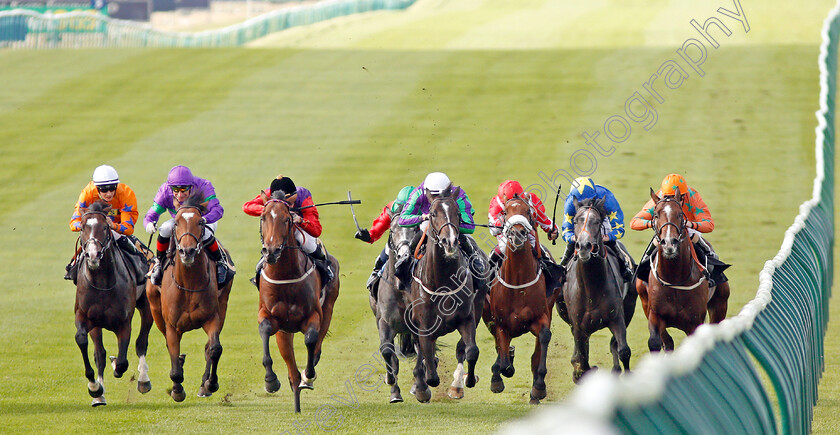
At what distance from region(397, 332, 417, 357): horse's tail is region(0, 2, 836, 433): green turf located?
427mm

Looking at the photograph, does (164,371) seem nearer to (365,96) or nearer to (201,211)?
(201,211)

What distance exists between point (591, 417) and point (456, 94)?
23.8 m

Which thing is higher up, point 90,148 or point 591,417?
point 591,417

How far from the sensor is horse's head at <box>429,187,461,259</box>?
8359 millimetres

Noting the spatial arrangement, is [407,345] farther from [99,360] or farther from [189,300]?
[99,360]

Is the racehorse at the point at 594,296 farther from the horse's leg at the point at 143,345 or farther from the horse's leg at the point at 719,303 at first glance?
the horse's leg at the point at 143,345

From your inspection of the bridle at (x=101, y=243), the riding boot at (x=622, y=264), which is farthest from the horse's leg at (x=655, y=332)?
the bridle at (x=101, y=243)

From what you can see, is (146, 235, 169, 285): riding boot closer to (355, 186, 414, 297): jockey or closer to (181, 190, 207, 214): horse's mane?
(181, 190, 207, 214): horse's mane

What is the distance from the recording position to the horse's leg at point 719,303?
10312 mm

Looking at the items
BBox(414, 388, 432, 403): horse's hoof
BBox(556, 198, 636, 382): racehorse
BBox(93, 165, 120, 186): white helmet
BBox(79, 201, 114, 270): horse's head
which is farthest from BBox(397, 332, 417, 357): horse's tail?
BBox(93, 165, 120, 186): white helmet

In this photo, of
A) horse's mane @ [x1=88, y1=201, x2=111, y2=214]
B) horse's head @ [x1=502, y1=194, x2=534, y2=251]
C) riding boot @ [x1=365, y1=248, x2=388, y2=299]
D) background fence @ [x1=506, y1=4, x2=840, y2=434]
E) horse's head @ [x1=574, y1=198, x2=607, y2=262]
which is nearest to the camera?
background fence @ [x1=506, y1=4, x2=840, y2=434]

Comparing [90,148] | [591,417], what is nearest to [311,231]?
[591,417]

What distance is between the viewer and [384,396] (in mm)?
10344

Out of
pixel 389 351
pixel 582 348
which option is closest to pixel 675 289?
pixel 582 348
